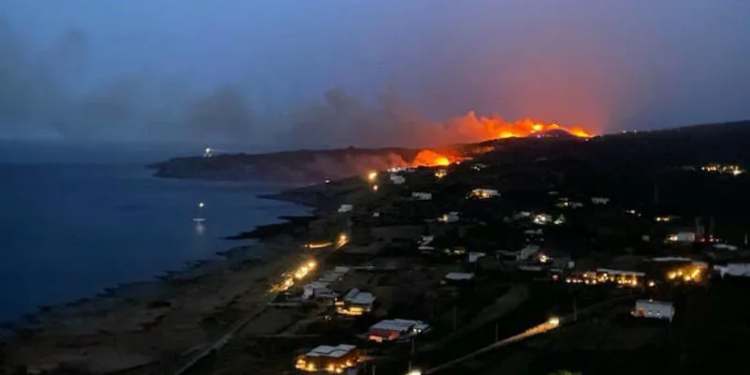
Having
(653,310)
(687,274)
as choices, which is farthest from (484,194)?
(653,310)

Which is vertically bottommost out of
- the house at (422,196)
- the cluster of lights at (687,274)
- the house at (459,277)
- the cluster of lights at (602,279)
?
the house at (459,277)

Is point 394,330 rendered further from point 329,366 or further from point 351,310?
point 351,310

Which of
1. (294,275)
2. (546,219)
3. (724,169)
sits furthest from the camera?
(724,169)

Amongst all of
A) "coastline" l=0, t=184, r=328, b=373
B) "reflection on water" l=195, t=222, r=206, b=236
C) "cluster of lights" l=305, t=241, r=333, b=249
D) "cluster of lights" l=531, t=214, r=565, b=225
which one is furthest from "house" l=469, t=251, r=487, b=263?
"reflection on water" l=195, t=222, r=206, b=236

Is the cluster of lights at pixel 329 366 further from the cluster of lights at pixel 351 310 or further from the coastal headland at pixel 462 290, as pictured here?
the cluster of lights at pixel 351 310

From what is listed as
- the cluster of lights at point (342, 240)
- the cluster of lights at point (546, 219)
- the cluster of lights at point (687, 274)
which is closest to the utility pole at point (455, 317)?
the cluster of lights at point (687, 274)

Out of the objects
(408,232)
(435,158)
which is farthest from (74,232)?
(435,158)

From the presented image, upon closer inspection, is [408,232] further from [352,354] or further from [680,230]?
[352,354]
